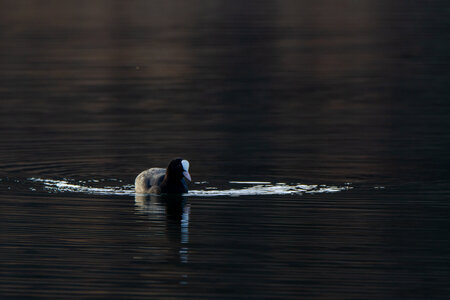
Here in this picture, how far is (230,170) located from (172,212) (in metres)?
3.30

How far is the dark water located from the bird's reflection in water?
0.14ft

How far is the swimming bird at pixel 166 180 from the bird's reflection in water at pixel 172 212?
11 centimetres

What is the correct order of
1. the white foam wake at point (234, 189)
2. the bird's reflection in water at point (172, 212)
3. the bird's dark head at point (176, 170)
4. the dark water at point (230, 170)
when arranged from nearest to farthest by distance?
the dark water at point (230, 170)
the bird's reflection in water at point (172, 212)
the bird's dark head at point (176, 170)
the white foam wake at point (234, 189)

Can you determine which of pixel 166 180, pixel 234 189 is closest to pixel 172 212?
pixel 166 180

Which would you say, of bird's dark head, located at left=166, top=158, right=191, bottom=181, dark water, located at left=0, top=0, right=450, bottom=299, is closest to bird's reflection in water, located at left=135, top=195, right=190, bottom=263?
dark water, located at left=0, top=0, right=450, bottom=299

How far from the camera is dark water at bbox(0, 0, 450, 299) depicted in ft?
45.3

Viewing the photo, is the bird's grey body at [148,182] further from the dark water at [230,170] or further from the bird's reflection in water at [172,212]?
the dark water at [230,170]

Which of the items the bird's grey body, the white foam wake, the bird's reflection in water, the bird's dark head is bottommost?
the bird's reflection in water

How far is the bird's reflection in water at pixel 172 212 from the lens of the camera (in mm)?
15656

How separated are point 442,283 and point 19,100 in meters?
21.0

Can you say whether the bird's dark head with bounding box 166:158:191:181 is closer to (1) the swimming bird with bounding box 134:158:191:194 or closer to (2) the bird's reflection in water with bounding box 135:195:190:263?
(1) the swimming bird with bounding box 134:158:191:194

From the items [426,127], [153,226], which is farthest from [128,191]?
[426,127]

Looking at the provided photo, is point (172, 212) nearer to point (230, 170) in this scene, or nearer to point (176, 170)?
point (176, 170)

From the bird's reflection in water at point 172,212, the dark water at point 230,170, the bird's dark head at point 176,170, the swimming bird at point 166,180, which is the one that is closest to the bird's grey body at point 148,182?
the swimming bird at point 166,180
